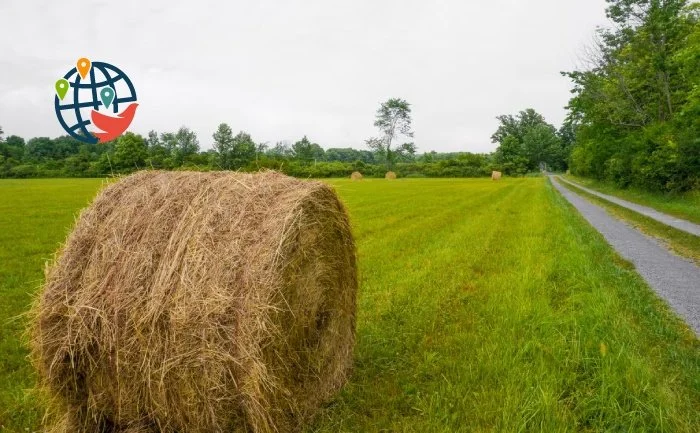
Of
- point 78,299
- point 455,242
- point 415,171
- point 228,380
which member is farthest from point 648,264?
point 415,171

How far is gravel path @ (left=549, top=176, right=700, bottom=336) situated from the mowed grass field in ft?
0.93

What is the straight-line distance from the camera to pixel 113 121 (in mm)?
12102

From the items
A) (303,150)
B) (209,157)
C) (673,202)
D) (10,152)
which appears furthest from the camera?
(303,150)

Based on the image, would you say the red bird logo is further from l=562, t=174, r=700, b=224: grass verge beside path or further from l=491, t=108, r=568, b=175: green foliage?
l=491, t=108, r=568, b=175: green foliage

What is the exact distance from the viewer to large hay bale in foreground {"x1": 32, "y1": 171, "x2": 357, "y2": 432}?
3.20m

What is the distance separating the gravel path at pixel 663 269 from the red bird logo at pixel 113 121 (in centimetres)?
1176

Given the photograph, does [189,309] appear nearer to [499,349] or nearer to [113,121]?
[499,349]

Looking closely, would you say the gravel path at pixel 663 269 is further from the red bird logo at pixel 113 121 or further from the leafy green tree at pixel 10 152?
the leafy green tree at pixel 10 152

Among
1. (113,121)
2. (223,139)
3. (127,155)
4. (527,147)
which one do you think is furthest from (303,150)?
(113,121)

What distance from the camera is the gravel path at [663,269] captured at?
22.4ft

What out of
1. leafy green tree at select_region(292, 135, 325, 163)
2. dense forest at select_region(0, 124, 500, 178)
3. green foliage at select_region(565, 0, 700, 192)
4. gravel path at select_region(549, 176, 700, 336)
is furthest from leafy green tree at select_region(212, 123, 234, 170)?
gravel path at select_region(549, 176, 700, 336)

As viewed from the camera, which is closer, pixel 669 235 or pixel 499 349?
pixel 499 349

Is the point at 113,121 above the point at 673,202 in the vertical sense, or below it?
above

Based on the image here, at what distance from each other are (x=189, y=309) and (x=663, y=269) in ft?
31.3
